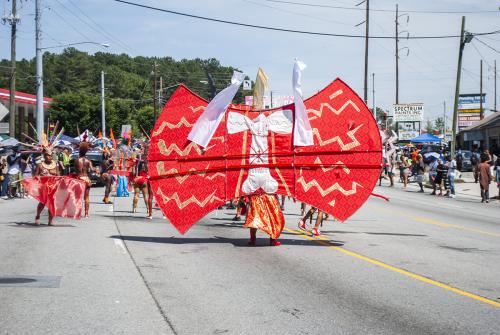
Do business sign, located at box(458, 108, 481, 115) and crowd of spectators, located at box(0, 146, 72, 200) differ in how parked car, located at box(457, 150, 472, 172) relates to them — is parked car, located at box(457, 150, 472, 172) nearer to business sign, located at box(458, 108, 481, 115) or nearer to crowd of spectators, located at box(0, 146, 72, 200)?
business sign, located at box(458, 108, 481, 115)

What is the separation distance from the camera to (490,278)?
30.7ft

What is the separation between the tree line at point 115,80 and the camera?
86125mm

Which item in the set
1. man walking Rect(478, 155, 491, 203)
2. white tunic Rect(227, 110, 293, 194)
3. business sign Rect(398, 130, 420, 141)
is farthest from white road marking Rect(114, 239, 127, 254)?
business sign Rect(398, 130, 420, 141)

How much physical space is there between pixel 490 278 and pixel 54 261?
640cm

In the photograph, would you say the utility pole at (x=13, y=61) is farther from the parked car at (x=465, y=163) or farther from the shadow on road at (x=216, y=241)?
the parked car at (x=465, y=163)

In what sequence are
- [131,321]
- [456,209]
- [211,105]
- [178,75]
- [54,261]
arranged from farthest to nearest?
1. [178,75]
2. [456,209]
3. [211,105]
4. [54,261]
5. [131,321]

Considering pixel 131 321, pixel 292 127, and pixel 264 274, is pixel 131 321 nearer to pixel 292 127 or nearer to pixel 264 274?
pixel 264 274

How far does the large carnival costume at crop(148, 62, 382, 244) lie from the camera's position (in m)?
12.8

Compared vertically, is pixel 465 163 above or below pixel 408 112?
below

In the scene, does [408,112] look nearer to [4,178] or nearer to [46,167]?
[4,178]

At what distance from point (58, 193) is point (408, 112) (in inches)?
1933

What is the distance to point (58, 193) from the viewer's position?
51.1 feet

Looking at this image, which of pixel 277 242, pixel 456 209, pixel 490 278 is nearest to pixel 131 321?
pixel 490 278

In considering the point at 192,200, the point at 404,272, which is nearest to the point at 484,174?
the point at 192,200
